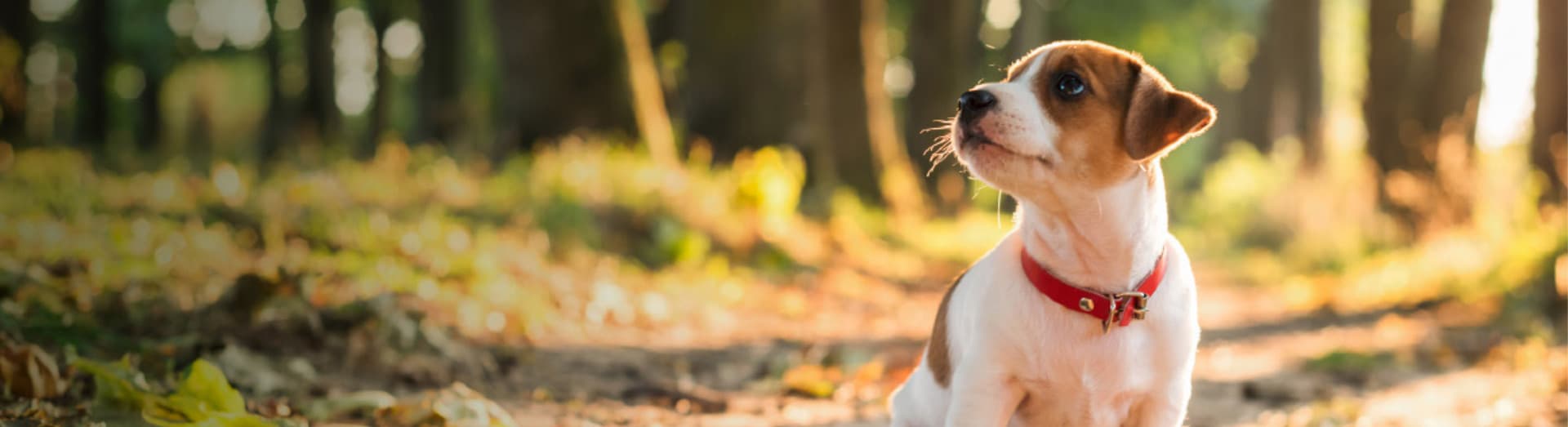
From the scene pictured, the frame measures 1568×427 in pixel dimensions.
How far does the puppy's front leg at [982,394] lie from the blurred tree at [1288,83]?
1686cm

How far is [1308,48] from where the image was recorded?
69.8 feet

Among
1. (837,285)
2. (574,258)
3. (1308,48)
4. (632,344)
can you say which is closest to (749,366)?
(632,344)

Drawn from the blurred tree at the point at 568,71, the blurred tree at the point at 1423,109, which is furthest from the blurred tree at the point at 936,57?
the blurred tree at the point at 568,71

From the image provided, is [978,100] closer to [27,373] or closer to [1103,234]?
[1103,234]

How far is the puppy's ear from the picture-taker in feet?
10.7

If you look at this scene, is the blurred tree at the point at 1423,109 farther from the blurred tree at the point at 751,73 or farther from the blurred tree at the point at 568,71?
the blurred tree at the point at 568,71

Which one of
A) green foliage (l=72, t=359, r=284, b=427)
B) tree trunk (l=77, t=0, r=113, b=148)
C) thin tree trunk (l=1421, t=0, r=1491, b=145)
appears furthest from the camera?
tree trunk (l=77, t=0, r=113, b=148)

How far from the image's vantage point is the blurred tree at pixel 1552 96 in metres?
9.91

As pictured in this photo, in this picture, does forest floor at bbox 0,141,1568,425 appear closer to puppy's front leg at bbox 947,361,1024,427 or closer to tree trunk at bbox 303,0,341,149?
puppy's front leg at bbox 947,361,1024,427

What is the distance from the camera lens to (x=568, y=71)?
40.6ft

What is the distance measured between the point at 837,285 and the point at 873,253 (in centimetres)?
260

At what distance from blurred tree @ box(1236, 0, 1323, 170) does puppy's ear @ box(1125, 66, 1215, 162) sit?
16.6 m

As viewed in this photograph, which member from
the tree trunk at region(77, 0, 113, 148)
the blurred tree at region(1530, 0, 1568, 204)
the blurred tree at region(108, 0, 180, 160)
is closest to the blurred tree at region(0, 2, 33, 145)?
the tree trunk at region(77, 0, 113, 148)

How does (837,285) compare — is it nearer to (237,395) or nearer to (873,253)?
(873,253)
